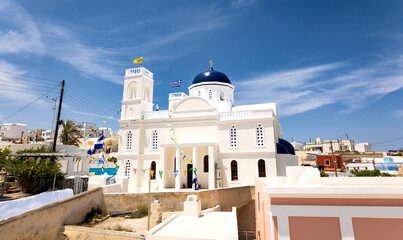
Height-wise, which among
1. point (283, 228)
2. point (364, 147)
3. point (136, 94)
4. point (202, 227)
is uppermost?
point (136, 94)

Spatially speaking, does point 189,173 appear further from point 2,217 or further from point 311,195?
point 311,195

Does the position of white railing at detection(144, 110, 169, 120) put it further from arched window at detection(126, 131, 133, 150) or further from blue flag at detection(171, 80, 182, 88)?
blue flag at detection(171, 80, 182, 88)

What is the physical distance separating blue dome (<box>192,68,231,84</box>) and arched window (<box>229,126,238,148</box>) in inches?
271

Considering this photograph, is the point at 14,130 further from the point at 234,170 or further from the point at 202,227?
the point at 202,227

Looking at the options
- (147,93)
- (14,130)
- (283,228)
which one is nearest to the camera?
(283,228)

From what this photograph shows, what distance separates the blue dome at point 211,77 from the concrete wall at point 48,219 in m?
15.5

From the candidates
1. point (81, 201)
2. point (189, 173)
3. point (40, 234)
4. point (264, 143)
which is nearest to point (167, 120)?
point (189, 173)

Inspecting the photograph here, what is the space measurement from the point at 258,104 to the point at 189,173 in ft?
32.3

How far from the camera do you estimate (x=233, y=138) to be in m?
18.8

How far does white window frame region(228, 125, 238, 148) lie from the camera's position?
61.4 feet

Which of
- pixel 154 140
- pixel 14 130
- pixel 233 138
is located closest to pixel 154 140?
pixel 154 140

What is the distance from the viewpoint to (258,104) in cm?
2241

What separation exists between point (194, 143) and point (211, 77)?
8.70 meters

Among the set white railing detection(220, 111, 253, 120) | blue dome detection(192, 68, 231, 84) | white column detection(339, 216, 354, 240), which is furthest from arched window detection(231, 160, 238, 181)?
white column detection(339, 216, 354, 240)
